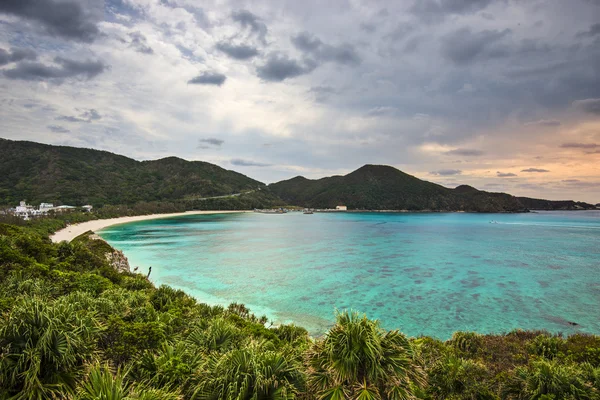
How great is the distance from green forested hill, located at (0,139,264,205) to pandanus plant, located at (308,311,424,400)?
149368 millimetres

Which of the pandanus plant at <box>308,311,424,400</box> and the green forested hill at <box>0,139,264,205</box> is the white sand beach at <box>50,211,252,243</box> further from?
the pandanus plant at <box>308,311,424,400</box>

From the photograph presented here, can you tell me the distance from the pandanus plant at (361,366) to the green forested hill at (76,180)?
149 meters

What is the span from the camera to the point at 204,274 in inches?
1377

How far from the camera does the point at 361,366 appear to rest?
18.6ft

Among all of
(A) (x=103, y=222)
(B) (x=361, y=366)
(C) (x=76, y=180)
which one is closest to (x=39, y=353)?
(B) (x=361, y=366)

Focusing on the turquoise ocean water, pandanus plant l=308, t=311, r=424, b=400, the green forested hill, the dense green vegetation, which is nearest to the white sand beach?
the turquoise ocean water

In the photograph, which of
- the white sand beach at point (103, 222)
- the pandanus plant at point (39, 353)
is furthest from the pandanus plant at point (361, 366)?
the white sand beach at point (103, 222)

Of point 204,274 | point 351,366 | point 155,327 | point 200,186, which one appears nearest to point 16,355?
point 155,327

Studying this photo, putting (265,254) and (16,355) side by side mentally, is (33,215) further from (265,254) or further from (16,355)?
(16,355)

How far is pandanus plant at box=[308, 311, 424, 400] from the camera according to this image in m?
5.39

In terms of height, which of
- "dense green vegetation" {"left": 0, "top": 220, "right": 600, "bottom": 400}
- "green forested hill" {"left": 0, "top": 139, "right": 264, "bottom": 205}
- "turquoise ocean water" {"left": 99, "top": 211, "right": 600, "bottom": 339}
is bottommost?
"turquoise ocean water" {"left": 99, "top": 211, "right": 600, "bottom": 339}

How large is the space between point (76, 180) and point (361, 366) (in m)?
180

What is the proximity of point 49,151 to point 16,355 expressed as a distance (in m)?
210

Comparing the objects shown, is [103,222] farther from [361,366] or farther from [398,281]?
[361,366]
